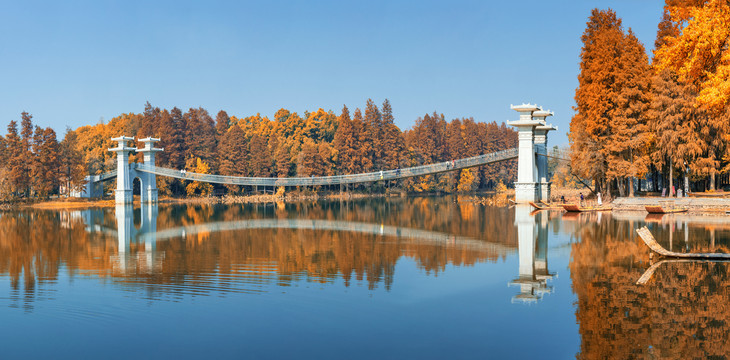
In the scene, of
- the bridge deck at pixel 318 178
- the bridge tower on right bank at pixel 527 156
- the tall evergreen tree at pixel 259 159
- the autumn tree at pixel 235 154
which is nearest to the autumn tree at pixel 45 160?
the bridge deck at pixel 318 178

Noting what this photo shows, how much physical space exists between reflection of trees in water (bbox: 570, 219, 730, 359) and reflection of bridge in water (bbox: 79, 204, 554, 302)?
2.78 feet

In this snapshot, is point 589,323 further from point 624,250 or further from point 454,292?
point 624,250

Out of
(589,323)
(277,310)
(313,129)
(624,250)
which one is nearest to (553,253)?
(624,250)

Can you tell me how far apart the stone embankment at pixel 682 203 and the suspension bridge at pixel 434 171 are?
658 centimetres

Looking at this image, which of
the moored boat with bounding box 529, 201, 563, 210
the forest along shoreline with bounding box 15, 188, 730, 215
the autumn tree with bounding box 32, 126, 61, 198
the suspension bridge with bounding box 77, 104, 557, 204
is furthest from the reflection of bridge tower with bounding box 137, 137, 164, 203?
the moored boat with bounding box 529, 201, 563, 210

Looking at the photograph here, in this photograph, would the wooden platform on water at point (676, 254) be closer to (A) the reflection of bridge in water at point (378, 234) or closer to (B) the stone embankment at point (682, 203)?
(A) the reflection of bridge in water at point (378, 234)

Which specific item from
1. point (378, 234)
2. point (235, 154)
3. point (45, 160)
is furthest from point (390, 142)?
point (378, 234)

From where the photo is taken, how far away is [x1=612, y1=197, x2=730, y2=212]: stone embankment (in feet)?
87.6

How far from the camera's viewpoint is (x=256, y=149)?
6500 centimetres

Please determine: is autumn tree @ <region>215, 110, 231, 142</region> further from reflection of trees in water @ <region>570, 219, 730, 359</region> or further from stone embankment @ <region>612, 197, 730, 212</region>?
reflection of trees in water @ <region>570, 219, 730, 359</region>

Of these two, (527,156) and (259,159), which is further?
(259,159)

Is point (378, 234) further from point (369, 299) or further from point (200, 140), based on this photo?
point (200, 140)

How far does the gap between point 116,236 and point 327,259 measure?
35.3 ft

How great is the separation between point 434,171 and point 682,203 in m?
20.7
